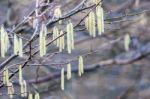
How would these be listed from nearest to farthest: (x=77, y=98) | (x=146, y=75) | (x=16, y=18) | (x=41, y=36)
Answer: (x=41, y=36) < (x=16, y=18) < (x=77, y=98) < (x=146, y=75)

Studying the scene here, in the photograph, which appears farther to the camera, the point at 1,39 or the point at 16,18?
the point at 16,18

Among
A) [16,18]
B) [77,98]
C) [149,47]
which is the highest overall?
[16,18]

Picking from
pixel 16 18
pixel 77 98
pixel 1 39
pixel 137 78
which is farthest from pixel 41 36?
pixel 137 78

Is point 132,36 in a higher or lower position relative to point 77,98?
higher

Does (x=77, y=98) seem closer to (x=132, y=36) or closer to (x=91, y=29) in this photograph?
(x=132, y=36)

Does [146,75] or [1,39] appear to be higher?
[1,39]

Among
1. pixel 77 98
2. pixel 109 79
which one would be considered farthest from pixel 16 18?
pixel 109 79

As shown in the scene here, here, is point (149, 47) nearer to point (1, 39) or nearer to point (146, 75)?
point (146, 75)

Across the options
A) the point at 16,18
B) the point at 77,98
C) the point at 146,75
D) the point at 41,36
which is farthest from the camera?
the point at 146,75

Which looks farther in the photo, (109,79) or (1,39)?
(109,79)
